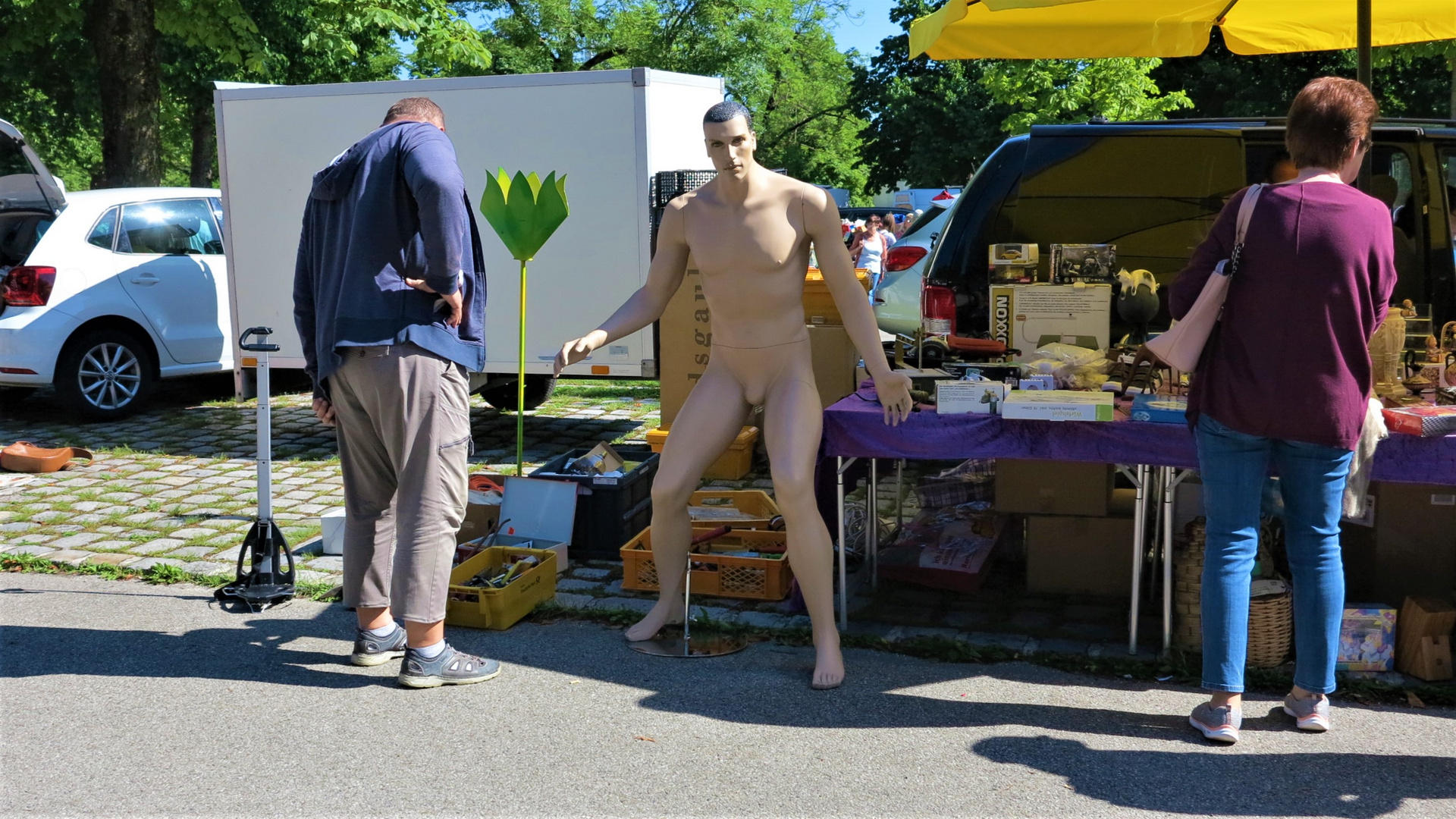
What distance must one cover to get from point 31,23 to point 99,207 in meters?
8.18

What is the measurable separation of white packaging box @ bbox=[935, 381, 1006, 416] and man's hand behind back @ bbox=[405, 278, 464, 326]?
1.64 m

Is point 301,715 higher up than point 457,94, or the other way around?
point 457,94

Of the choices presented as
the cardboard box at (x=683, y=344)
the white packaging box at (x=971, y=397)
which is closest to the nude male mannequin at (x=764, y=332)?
the white packaging box at (x=971, y=397)

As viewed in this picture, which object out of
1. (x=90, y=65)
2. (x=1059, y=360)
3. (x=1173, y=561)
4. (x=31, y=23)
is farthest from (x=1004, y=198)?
(x=90, y=65)

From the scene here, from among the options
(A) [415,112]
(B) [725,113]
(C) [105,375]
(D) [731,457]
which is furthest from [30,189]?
(B) [725,113]

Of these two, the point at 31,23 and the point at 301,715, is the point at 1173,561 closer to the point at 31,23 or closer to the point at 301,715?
the point at 301,715

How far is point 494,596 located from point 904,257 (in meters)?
6.83

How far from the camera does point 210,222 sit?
1019 centimetres

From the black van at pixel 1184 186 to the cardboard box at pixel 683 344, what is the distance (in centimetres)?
186

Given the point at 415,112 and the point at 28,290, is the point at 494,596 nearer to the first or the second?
the point at 415,112

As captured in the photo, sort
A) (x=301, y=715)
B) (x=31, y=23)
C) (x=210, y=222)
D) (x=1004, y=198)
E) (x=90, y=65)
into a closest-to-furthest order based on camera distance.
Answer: (x=301, y=715) < (x=1004, y=198) < (x=210, y=222) < (x=31, y=23) < (x=90, y=65)

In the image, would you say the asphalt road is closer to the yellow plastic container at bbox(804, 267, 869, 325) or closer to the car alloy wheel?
the yellow plastic container at bbox(804, 267, 869, 325)

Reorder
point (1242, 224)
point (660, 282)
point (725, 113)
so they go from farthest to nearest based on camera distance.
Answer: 1. point (660, 282)
2. point (725, 113)
3. point (1242, 224)

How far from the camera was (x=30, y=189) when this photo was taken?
997 cm
